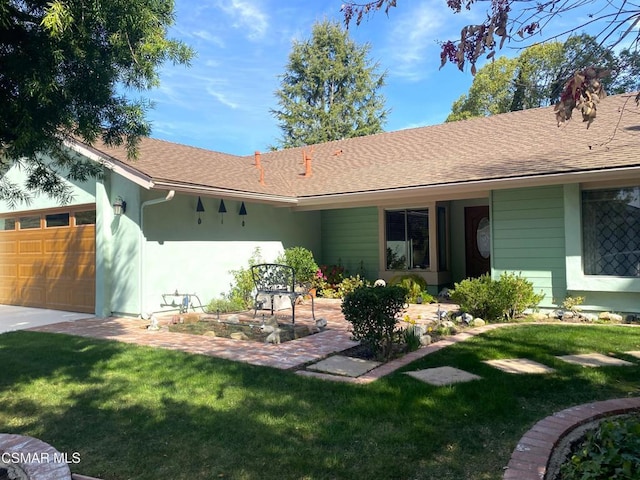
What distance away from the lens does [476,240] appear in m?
12.7

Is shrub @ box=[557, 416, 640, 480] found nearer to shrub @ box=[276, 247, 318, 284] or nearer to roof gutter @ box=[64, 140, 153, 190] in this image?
roof gutter @ box=[64, 140, 153, 190]

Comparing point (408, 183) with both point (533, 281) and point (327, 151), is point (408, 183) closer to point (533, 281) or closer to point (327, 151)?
point (533, 281)

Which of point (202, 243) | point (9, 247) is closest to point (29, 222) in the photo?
point (9, 247)

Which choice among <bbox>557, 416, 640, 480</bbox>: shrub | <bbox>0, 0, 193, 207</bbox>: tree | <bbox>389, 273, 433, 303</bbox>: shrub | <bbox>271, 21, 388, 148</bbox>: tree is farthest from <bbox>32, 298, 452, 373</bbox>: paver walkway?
<bbox>271, 21, 388, 148</bbox>: tree

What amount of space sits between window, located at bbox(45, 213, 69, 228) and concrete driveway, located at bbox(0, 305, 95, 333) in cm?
206

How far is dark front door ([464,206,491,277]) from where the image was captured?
12.5 metres

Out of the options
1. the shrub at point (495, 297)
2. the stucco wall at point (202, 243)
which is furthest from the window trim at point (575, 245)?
the stucco wall at point (202, 243)

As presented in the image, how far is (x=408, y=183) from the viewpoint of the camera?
407 inches

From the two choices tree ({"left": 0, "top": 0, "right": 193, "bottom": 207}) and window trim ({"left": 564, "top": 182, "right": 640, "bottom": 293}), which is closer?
tree ({"left": 0, "top": 0, "right": 193, "bottom": 207})

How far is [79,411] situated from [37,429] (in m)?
0.42

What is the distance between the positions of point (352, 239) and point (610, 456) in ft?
37.3

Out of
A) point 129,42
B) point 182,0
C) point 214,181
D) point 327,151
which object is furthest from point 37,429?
point 327,151

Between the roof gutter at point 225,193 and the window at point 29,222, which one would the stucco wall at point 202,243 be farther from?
the window at point 29,222

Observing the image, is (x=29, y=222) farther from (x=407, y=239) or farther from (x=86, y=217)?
(x=407, y=239)
